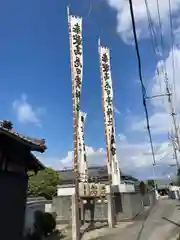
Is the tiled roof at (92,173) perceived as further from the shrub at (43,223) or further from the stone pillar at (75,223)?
the stone pillar at (75,223)

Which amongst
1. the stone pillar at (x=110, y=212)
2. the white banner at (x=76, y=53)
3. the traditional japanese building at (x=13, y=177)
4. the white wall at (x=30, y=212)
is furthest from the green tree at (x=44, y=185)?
the traditional japanese building at (x=13, y=177)

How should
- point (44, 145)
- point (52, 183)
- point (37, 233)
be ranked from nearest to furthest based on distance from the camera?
1. point (44, 145)
2. point (37, 233)
3. point (52, 183)

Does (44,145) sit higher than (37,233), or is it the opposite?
(44,145)

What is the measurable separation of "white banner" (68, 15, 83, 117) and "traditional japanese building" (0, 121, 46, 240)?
11.7 meters

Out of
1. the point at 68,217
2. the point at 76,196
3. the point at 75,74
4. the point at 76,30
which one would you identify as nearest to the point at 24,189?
the point at 76,196

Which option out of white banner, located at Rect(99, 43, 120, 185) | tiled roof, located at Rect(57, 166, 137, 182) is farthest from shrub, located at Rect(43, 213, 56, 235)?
tiled roof, located at Rect(57, 166, 137, 182)

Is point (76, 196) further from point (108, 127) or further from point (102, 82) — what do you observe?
point (102, 82)

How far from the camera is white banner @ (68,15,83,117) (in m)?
24.9

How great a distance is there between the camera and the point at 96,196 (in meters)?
26.7

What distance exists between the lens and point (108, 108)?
1182 inches

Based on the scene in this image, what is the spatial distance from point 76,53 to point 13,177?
1509cm

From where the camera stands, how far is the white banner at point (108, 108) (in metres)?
29.5

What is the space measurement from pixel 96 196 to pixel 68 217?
16.5ft

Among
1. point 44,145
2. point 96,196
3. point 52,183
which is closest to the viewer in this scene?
point 44,145
